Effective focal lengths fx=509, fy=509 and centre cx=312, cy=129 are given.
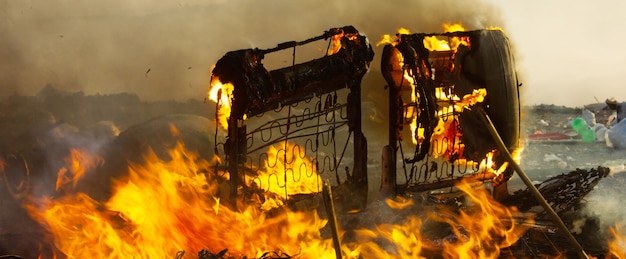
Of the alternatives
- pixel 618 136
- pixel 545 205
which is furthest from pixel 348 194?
pixel 618 136

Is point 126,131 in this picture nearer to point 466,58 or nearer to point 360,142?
point 360,142

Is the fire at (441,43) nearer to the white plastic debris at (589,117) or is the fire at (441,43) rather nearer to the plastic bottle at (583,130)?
the plastic bottle at (583,130)

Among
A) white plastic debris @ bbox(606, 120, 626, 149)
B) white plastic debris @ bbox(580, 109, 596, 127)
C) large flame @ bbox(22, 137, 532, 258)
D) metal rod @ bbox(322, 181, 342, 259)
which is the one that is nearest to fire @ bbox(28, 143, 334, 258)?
large flame @ bbox(22, 137, 532, 258)

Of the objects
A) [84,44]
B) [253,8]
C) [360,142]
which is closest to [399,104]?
[360,142]

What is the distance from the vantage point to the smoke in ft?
46.3

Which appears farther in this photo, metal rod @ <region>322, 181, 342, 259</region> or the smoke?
the smoke

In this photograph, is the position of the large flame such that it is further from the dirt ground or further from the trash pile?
the trash pile

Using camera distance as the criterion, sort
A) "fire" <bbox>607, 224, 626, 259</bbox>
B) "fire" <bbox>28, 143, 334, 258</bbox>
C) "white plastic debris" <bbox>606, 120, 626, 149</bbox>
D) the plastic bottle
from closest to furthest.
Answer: "fire" <bbox>607, 224, 626, 259</bbox>, "fire" <bbox>28, 143, 334, 258</bbox>, "white plastic debris" <bbox>606, 120, 626, 149</bbox>, the plastic bottle

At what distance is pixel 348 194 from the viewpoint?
10.2 m

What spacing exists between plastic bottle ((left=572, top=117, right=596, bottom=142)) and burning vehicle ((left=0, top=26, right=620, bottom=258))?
11437 millimetres

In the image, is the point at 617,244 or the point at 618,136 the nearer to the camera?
the point at 617,244

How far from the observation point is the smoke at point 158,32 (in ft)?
46.3

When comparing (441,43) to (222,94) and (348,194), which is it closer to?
(348,194)

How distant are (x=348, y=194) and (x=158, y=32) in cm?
896
